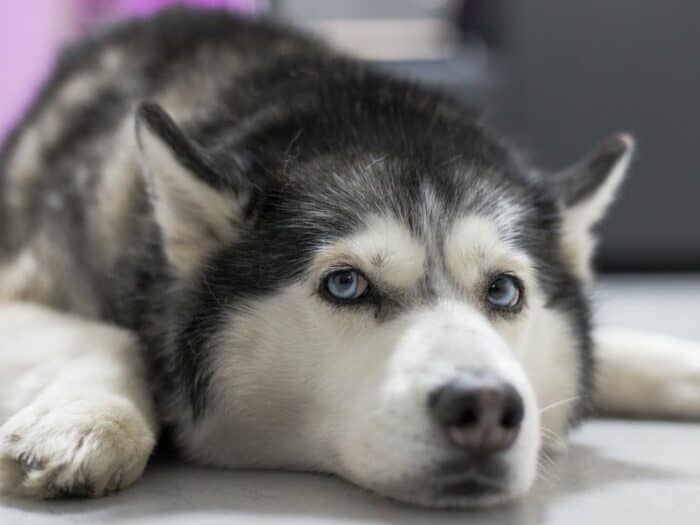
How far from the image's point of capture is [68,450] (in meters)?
1.65

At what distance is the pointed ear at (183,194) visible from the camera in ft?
6.20

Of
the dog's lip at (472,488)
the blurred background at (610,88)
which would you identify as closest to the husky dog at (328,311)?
the dog's lip at (472,488)

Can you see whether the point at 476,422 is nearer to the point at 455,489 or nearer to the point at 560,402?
the point at 455,489

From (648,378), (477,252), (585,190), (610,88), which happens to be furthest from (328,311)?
(610,88)

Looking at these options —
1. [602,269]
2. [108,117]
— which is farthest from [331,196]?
[602,269]

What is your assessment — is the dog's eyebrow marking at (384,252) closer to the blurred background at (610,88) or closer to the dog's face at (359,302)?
the dog's face at (359,302)

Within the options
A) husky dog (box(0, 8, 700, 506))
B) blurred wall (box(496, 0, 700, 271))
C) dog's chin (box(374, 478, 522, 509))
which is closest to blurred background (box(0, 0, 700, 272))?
blurred wall (box(496, 0, 700, 271))

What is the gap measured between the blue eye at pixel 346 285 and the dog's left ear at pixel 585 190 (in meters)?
0.62

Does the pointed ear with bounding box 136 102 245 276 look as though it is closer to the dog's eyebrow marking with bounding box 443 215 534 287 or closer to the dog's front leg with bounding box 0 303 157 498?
the dog's front leg with bounding box 0 303 157 498

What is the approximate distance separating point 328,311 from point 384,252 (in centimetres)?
15

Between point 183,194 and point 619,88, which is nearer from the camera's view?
point 183,194

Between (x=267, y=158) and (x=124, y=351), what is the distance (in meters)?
0.49

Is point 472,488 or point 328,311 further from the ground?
point 328,311

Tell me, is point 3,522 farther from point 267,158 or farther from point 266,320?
point 267,158
